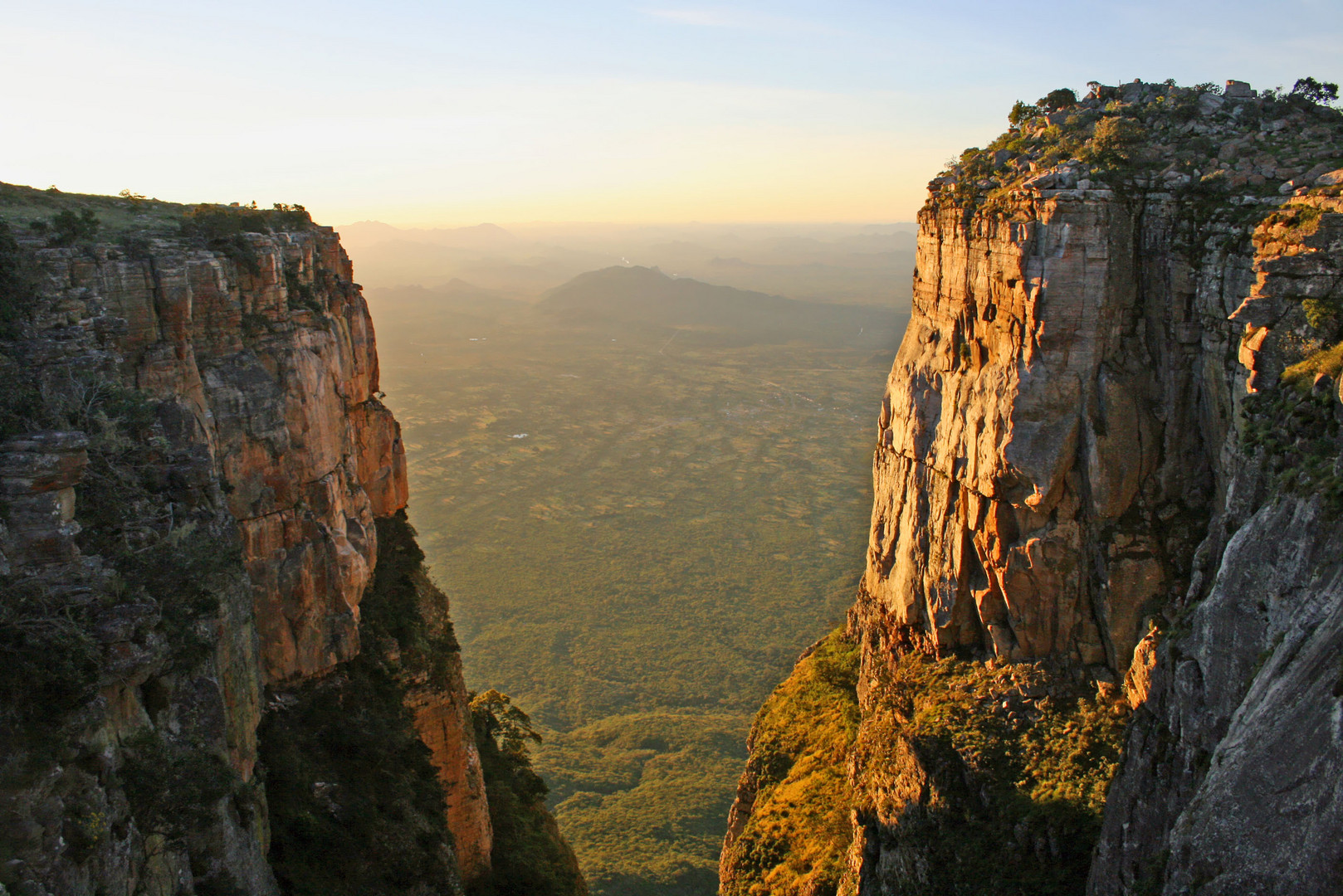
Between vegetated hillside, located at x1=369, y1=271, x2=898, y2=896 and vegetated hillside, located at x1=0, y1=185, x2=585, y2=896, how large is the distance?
1554cm

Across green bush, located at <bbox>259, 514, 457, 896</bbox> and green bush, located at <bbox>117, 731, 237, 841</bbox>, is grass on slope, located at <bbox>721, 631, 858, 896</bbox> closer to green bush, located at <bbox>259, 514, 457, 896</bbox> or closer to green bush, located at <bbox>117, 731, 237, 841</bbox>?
green bush, located at <bbox>259, 514, 457, 896</bbox>

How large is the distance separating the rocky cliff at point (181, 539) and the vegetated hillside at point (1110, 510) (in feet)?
49.9

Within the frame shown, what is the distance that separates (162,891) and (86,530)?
18.8ft

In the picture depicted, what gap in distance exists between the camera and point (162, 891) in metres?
13.0

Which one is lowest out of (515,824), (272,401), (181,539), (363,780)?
(515,824)

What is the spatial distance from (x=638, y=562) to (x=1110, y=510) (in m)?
62.4

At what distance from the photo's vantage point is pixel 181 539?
598 inches

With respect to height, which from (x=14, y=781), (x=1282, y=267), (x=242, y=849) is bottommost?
(x=242, y=849)

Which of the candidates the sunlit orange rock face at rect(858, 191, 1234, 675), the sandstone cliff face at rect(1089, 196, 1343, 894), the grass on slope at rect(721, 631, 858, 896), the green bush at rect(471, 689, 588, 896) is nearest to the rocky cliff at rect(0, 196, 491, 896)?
the green bush at rect(471, 689, 588, 896)

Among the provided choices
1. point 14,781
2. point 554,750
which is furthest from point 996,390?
point 554,750

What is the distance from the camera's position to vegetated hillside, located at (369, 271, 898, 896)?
162 feet

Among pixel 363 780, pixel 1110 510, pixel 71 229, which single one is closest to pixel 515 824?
pixel 363 780

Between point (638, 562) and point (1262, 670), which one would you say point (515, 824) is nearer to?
point (1262, 670)

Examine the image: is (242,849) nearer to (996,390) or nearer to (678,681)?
(996,390)
